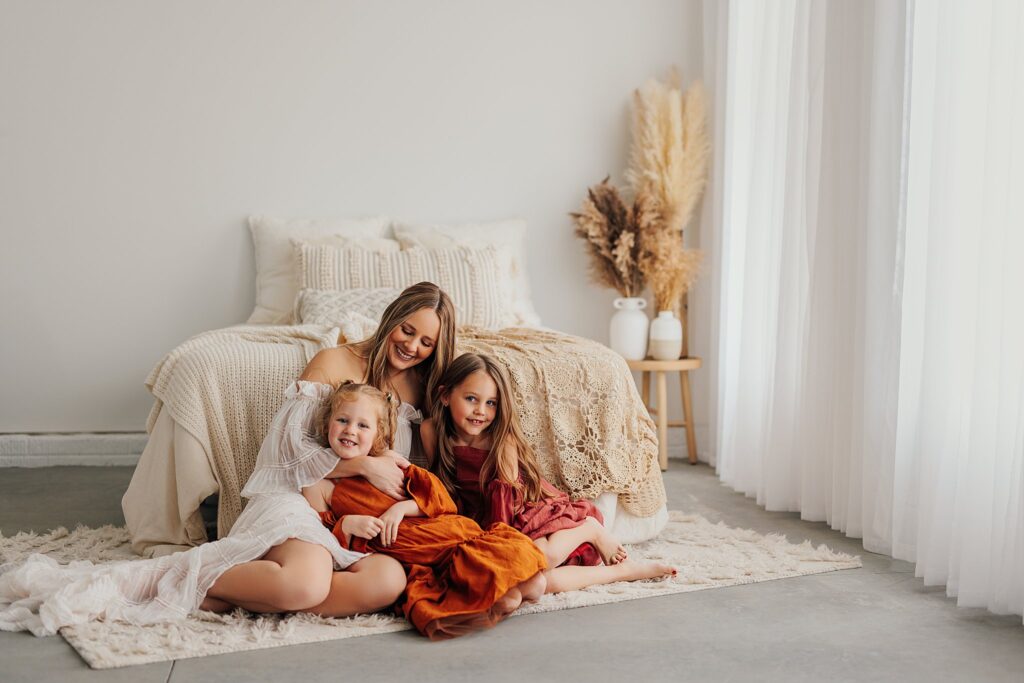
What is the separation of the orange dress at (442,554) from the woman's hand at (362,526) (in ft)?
0.09

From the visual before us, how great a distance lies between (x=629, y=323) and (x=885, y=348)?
1.44 meters

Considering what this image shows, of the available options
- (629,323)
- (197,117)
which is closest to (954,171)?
(629,323)

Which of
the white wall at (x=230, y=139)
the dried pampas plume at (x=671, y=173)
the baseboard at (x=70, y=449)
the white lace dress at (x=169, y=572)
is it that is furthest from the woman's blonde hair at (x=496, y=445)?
the baseboard at (x=70, y=449)

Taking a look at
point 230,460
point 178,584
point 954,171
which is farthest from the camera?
point 230,460

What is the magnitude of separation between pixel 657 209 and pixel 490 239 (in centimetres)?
71

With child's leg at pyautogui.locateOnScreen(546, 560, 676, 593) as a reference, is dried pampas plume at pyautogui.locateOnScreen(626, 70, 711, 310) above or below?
above

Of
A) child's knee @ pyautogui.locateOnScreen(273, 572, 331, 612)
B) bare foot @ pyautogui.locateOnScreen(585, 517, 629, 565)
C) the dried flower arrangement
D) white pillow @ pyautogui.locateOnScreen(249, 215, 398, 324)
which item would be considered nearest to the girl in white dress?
child's knee @ pyautogui.locateOnScreen(273, 572, 331, 612)

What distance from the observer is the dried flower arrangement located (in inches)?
169

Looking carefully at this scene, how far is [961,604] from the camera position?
253cm

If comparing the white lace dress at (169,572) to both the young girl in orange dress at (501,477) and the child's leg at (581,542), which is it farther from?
the child's leg at (581,542)

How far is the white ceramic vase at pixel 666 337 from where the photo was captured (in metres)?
4.32

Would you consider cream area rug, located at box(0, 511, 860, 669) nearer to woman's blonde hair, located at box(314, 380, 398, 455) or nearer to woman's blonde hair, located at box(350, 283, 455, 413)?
woman's blonde hair, located at box(314, 380, 398, 455)

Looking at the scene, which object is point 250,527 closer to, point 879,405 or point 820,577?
point 820,577

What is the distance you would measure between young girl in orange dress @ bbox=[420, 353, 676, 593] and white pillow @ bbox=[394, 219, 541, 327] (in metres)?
1.35
